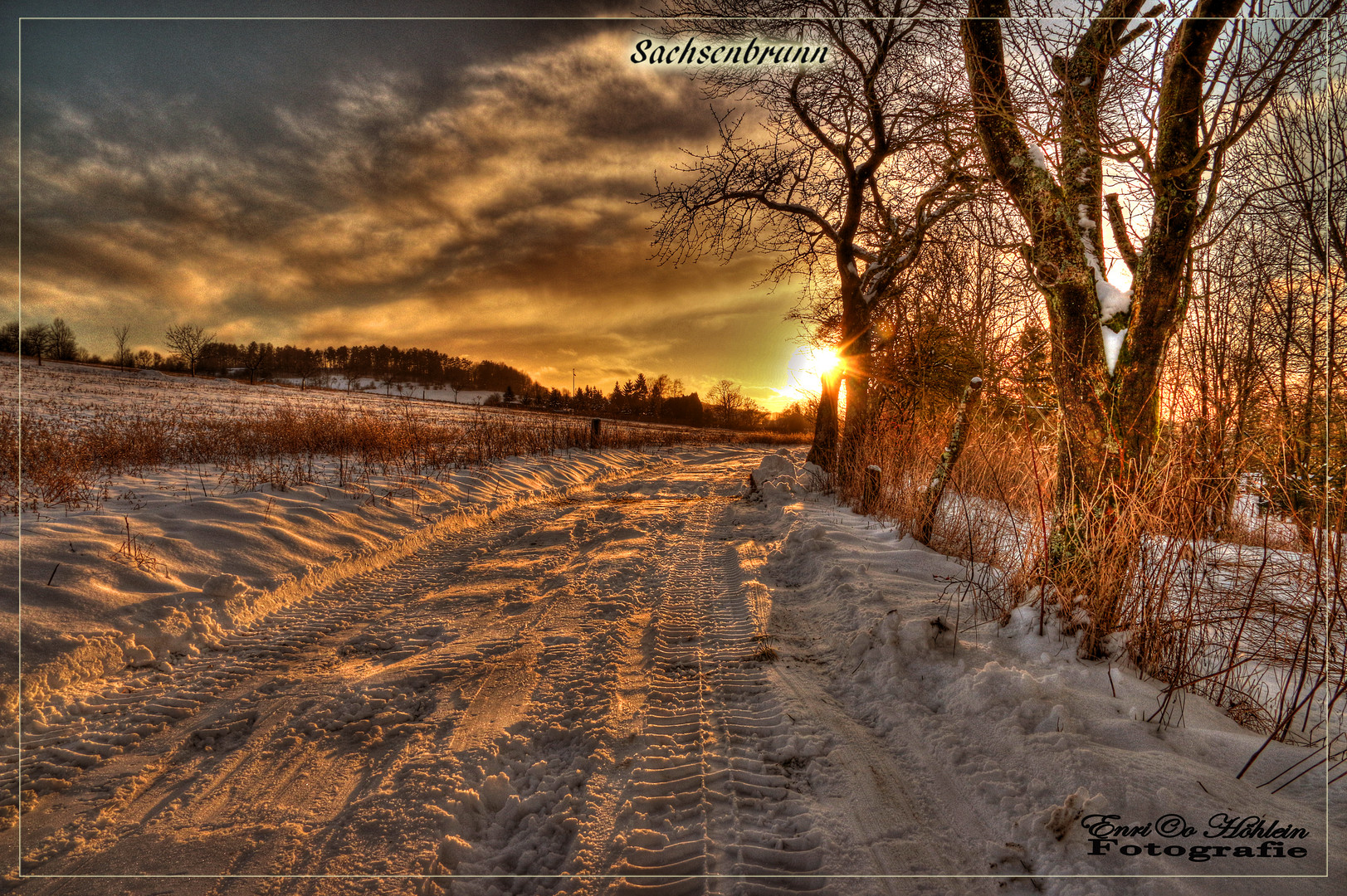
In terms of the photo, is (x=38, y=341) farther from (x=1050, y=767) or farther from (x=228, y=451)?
(x=1050, y=767)

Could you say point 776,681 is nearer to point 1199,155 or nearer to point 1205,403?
point 1205,403

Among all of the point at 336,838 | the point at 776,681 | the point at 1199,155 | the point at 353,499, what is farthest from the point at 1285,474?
the point at 353,499

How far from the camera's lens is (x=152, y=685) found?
3.00 meters

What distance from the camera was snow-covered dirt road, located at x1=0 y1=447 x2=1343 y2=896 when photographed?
184 cm

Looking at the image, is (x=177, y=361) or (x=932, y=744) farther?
(x=177, y=361)

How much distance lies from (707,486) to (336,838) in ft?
32.8

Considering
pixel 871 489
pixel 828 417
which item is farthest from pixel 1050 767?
pixel 828 417

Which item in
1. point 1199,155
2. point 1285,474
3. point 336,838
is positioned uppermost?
point 1199,155

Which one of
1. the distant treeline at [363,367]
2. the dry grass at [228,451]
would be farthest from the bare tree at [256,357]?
the dry grass at [228,451]

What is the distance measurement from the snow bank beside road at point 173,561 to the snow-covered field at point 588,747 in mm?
29

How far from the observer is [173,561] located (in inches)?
168

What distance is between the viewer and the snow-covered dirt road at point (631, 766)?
184cm

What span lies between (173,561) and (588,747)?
13.7 feet

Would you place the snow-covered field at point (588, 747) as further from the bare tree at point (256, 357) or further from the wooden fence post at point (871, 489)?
the bare tree at point (256, 357)
